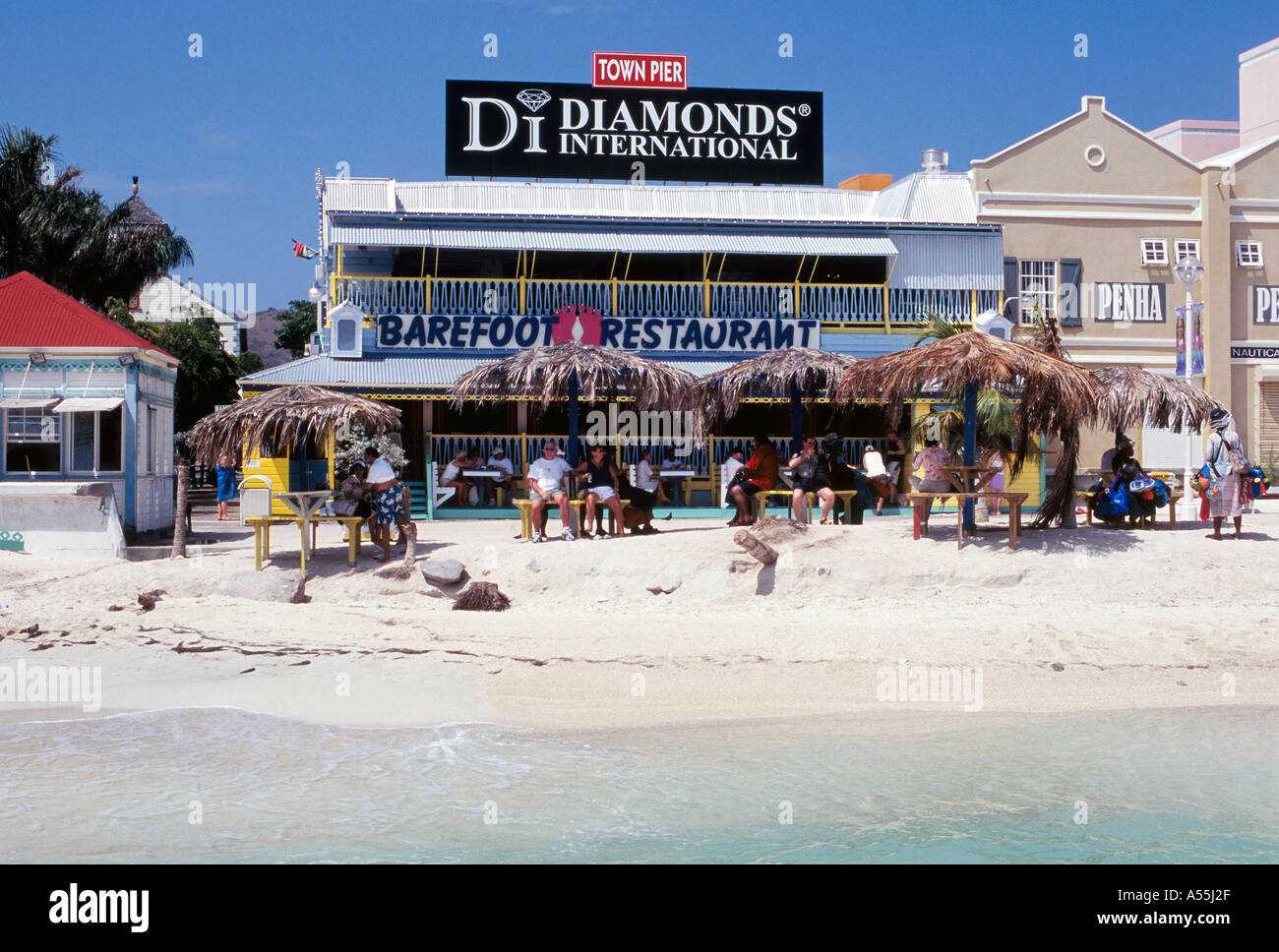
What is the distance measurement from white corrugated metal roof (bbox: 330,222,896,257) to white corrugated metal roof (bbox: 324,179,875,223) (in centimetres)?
108

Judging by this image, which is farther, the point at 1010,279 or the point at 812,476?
the point at 1010,279

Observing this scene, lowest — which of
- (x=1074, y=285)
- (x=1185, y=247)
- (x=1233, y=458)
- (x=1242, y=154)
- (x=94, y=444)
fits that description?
(x=1233, y=458)

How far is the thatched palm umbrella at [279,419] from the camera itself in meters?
13.3

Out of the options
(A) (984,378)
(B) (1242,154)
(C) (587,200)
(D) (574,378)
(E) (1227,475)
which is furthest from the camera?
(B) (1242,154)

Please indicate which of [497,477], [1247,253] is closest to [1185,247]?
[1247,253]

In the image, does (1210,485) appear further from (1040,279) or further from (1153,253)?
(1153,253)

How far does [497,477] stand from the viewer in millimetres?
20016

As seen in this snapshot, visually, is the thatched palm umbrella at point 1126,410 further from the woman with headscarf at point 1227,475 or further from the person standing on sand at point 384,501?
the person standing on sand at point 384,501

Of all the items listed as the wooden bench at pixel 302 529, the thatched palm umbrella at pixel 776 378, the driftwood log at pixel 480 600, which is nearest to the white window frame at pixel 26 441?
the wooden bench at pixel 302 529

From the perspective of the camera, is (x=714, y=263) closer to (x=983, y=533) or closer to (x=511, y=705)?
(x=983, y=533)

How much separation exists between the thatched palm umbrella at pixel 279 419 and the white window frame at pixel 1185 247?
19085 millimetres

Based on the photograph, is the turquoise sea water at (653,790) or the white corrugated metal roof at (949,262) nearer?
the turquoise sea water at (653,790)

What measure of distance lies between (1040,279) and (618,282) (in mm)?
9205
